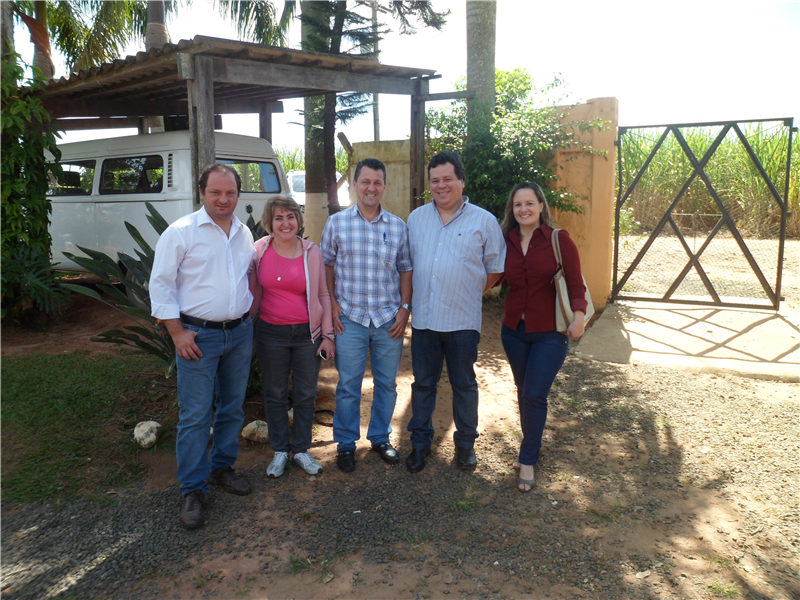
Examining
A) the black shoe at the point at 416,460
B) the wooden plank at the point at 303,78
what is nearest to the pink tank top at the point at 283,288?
the black shoe at the point at 416,460

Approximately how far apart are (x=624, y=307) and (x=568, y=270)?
479cm

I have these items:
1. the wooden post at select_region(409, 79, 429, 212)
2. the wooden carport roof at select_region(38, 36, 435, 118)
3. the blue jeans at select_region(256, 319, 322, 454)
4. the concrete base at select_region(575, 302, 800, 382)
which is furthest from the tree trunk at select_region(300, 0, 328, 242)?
the blue jeans at select_region(256, 319, 322, 454)

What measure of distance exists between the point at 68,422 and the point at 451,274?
9.62ft

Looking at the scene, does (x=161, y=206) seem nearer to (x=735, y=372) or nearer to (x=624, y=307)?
(x=624, y=307)

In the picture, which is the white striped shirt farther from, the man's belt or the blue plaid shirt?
the man's belt

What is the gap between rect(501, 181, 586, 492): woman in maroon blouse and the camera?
3.49m

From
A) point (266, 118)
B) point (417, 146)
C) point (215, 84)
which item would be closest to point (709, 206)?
point (417, 146)

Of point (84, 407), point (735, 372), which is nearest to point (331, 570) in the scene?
point (84, 407)

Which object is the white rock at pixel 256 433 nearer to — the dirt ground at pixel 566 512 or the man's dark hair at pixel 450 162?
the dirt ground at pixel 566 512

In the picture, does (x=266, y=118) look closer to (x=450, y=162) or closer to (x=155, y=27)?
(x=155, y=27)

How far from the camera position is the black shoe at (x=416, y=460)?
3.83m

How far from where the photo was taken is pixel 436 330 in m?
3.63

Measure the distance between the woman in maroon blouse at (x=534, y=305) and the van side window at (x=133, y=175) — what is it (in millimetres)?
5389

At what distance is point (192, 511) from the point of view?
3.21 meters
